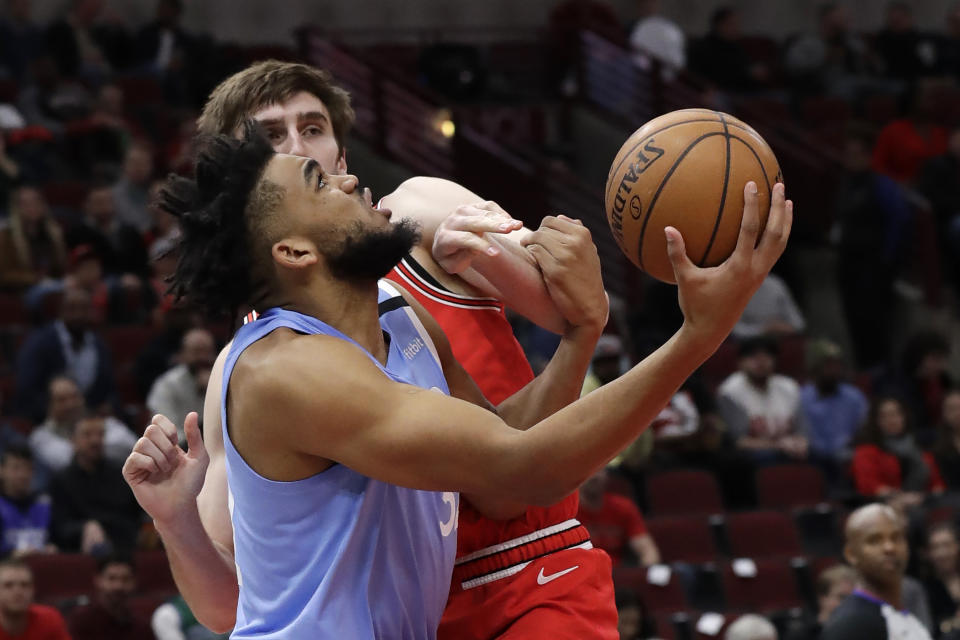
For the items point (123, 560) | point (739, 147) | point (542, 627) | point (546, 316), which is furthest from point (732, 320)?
point (123, 560)

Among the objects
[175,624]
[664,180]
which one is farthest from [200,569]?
[175,624]

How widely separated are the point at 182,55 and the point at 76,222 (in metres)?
3.16

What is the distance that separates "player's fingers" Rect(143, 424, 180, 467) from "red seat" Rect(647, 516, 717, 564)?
596 cm

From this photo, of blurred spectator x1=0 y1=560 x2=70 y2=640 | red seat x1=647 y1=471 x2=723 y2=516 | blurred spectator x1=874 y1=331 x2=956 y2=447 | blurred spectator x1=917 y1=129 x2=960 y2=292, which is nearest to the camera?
blurred spectator x1=0 y1=560 x2=70 y2=640

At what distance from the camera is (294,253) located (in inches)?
105

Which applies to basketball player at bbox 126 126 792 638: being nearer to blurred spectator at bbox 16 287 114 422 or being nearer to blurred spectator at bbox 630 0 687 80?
blurred spectator at bbox 16 287 114 422

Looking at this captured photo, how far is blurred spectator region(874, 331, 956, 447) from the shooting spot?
1084cm

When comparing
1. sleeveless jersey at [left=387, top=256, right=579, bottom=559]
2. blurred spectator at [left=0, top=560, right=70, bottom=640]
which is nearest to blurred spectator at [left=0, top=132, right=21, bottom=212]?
blurred spectator at [left=0, top=560, right=70, bottom=640]

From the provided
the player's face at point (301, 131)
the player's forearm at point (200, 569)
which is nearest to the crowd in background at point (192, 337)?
the player's face at point (301, 131)

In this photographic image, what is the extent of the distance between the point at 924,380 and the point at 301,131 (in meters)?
8.54

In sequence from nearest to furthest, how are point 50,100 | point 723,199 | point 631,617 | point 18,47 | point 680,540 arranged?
point 723,199 → point 631,617 → point 680,540 → point 50,100 → point 18,47

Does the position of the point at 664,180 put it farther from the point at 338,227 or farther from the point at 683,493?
the point at 683,493

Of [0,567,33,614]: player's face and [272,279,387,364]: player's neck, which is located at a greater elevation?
[272,279,387,364]: player's neck

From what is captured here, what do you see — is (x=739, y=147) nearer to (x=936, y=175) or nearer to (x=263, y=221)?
(x=263, y=221)
